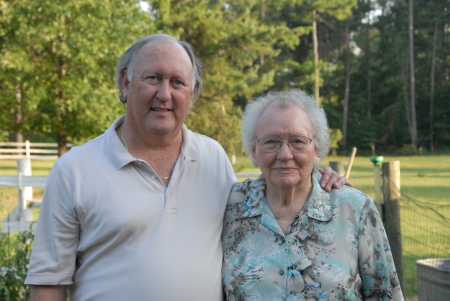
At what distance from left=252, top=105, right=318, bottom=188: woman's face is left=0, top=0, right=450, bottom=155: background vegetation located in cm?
994

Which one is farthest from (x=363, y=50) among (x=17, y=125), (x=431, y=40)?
(x=17, y=125)

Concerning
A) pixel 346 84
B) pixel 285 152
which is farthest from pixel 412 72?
pixel 285 152

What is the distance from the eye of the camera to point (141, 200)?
2.46 meters

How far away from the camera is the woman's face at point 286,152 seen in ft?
8.47

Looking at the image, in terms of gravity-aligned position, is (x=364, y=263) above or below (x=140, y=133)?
below

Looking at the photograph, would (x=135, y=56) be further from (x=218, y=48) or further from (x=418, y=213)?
(x=218, y=48)

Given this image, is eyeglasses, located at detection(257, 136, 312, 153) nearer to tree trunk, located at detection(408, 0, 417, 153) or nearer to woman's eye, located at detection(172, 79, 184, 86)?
woman's eye, located at detection(172, 79, 184, 86)

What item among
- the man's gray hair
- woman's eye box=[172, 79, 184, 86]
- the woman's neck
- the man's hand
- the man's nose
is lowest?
the woman's neck

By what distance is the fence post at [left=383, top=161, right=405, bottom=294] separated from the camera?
191 inches

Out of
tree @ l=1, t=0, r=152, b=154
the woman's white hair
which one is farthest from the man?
tree @ l=1, t=0, r=152, b=154

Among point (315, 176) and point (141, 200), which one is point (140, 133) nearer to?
point (141, 200)

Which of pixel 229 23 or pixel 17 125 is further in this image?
pixel 229 23

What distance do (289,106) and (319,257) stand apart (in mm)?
725

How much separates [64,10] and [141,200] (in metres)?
10.3
